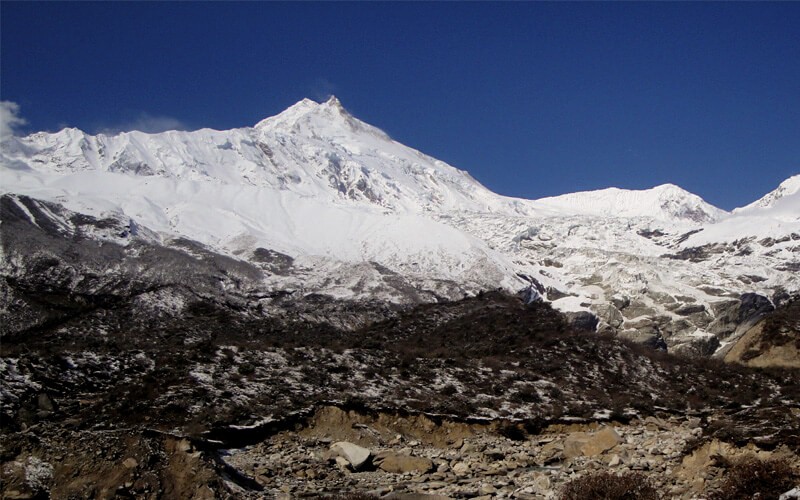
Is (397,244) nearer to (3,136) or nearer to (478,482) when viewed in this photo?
(478,482)

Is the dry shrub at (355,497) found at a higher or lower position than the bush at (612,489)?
lower

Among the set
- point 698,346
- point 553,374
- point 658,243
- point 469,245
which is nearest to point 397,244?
point 469,245

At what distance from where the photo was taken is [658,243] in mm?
175000

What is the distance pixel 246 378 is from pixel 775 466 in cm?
1939

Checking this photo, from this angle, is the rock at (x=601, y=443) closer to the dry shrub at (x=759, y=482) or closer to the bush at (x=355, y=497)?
the dry shrub at (x=759, y=482)

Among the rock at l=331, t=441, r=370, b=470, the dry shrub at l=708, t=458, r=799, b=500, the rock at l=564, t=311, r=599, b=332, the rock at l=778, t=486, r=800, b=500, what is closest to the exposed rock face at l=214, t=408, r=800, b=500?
the rock at l=331, t=441, r=370, b=470

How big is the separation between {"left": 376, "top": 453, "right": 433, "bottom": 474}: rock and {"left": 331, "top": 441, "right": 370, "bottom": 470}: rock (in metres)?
0.48

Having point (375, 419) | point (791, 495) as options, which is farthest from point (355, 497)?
point (375, 419)

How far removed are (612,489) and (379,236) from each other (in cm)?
9097

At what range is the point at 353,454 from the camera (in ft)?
57.9

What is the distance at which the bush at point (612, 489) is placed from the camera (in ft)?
37.1

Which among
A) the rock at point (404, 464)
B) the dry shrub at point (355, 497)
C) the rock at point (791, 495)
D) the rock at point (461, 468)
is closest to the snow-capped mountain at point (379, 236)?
the rock at point (404, 464)

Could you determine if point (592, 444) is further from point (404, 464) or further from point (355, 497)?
point (355, 497)

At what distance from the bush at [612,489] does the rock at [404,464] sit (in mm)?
5675
